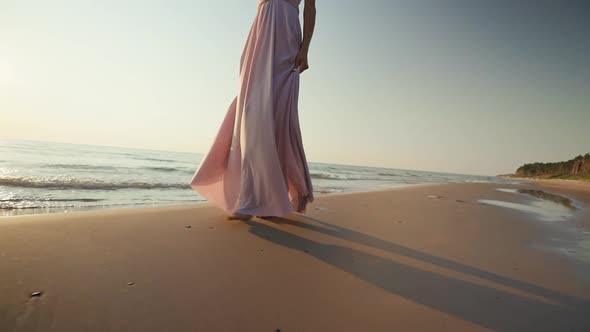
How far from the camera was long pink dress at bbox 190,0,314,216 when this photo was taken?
2.48 meters

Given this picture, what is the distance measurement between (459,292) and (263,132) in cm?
176

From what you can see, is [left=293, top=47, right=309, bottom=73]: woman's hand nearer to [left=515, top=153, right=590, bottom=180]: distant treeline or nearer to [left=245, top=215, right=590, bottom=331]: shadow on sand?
[left=245, top=215, right=590, bottom=331]: shadow on sand

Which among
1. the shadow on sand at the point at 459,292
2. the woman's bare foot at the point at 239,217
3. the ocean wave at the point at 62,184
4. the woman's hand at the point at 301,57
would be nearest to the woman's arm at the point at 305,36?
the woman's hand at the point at 301,57

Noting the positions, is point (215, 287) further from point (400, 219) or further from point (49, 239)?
point (400, 219)

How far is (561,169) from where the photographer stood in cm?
4212

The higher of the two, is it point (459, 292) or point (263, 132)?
point (263, 132)

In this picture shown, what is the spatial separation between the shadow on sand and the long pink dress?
1.87 ft

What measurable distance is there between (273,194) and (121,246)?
1.12 meters

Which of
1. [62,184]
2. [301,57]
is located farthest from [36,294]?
[62,184]

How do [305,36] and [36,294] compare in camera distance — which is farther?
[305,36]

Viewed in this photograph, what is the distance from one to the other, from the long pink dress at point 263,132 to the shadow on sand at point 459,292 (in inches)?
22.5

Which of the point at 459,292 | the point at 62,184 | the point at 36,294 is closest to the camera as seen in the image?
the point at 36,294

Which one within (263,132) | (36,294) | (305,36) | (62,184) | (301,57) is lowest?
(62,184)

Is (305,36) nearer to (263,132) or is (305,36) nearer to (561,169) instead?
(263,132)
